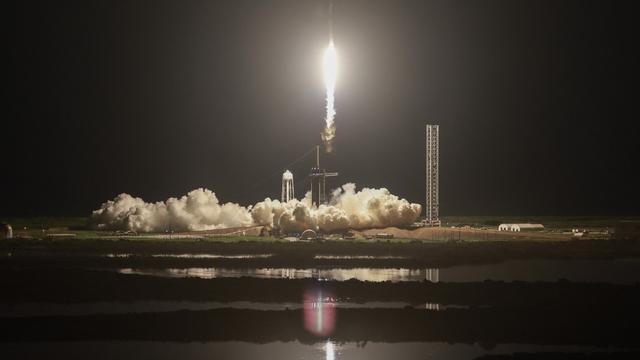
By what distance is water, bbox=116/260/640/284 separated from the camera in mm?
65375

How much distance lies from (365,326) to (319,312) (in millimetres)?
4435

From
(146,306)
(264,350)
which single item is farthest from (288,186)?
(264,350)

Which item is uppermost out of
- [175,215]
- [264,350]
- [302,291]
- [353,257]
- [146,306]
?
[175,215]

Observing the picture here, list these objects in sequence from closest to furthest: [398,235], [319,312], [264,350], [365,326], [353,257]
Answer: [264,350] → [365,326] → [319,312] → [353,257] → [398,235]

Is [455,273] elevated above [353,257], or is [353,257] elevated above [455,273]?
[353,257]

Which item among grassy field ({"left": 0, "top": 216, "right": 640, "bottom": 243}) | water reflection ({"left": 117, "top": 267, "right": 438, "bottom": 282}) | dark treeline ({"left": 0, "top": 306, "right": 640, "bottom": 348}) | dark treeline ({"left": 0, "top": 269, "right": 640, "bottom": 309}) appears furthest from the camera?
grassy field ({"left": 0, "top": 216, "right": 640, "bottom": 243})

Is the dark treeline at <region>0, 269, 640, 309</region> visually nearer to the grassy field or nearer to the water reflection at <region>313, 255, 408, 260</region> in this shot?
the water reflection at <region>313, 255, 408, 260</region>

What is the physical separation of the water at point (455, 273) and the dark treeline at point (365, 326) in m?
13.5

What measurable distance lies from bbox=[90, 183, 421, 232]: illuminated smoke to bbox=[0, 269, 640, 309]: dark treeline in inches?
1733

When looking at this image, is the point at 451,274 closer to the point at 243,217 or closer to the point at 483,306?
the point at 483,306

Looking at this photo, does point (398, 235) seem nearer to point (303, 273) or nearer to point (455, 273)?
point (455, 273)

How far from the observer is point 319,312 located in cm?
5150

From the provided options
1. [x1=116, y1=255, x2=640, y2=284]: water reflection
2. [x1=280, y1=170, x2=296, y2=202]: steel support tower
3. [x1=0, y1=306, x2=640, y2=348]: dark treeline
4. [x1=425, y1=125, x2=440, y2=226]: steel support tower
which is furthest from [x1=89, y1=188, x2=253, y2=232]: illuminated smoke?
[x1=0, y1=306, x2=640, y2=348]: dark treeline

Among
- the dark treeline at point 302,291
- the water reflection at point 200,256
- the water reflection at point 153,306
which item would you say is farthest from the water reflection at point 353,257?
the water reflection at point 153,306
